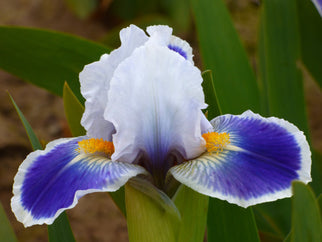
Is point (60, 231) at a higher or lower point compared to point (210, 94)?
lower

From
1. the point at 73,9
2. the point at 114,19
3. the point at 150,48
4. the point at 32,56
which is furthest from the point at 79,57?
the point at 114,19

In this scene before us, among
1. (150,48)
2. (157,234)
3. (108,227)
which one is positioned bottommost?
(108,227)

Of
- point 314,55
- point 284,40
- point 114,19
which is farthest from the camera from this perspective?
point 114,19

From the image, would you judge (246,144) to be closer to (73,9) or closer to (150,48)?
(150,48)

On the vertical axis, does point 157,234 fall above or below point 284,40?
below

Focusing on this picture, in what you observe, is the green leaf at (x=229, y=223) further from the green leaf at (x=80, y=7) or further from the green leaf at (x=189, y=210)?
the green leaf at (x=80, y=7)

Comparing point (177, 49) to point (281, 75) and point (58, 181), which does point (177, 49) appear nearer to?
point (58, 181)

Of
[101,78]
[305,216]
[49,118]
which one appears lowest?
[49,118]

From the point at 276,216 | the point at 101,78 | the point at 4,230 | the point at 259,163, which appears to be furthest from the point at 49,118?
the point at 259,163
